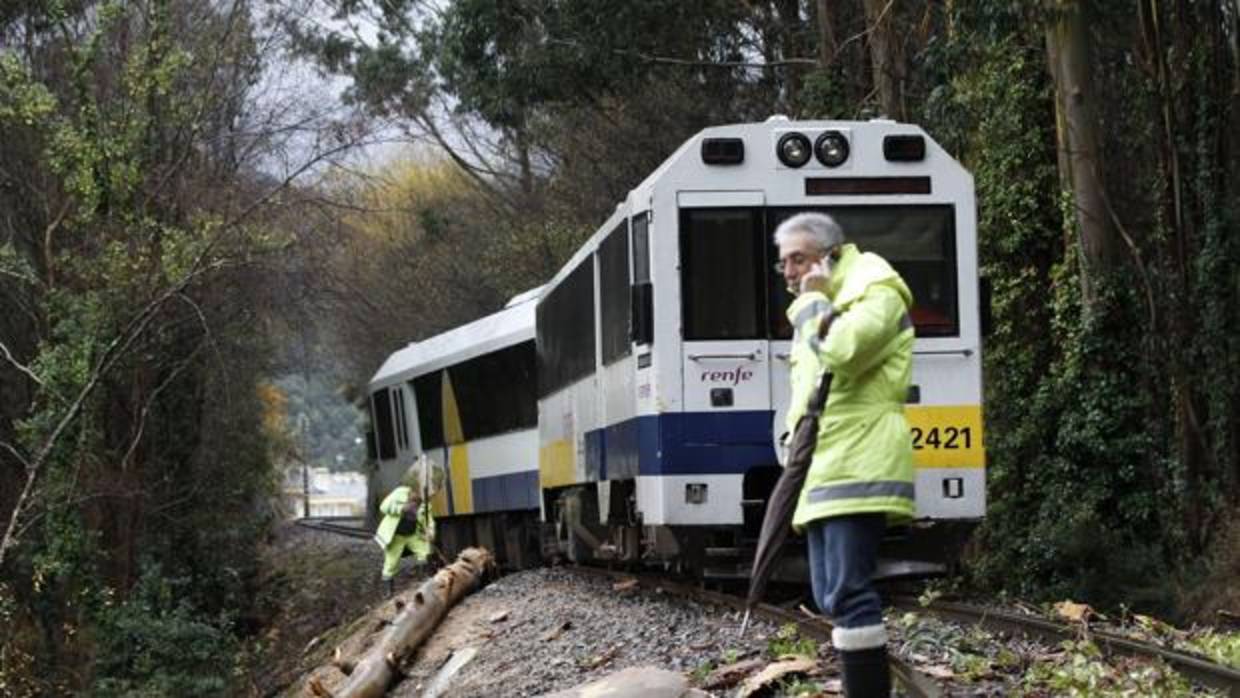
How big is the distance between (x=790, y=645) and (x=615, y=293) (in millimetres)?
4944

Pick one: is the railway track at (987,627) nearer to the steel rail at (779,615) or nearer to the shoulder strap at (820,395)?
the steel rail at (779,615)

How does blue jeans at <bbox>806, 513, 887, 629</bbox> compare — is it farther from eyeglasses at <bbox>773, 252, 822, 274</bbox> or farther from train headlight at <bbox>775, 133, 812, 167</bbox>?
train headlight at <bbox>775, 133, 812, 167</bbox>

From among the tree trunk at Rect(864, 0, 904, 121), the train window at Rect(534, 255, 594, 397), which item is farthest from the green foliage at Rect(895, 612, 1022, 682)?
the tree trunk at Rect(864, 0, 904, 121)

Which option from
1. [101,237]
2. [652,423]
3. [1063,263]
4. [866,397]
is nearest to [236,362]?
[101,237]

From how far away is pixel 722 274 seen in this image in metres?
12.2

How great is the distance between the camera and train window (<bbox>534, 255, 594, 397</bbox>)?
15.2 meters

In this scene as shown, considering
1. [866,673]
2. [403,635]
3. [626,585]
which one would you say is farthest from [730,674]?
[626,585]

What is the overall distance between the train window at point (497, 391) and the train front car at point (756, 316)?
7688 millimetres

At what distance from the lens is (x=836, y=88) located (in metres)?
24.4

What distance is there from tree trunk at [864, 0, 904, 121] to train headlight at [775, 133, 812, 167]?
9.96 m

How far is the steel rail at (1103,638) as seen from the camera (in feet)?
25.1

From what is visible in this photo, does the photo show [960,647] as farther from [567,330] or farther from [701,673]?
[567,330]

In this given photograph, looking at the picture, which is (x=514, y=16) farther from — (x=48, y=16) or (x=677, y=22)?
(x=48, y=16)

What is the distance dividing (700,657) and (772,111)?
73.6ft
